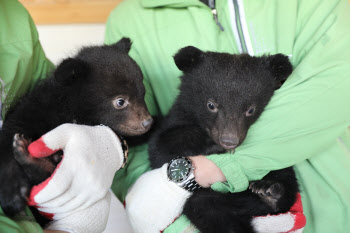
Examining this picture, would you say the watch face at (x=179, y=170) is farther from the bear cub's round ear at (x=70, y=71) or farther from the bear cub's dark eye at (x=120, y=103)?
the bear cub's round ear at (x=70, y=71)

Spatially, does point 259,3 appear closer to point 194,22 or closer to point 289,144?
point 194,22

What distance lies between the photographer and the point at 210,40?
241 centimetres

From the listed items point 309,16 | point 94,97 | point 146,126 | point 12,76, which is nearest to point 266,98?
point 309,16

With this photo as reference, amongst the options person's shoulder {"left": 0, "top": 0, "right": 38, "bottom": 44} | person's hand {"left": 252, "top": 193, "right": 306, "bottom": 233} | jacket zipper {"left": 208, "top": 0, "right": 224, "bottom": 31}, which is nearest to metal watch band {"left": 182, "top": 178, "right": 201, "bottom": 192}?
person's hand {"left": 252, "top": 193, "right": 306, "bottom": 233}

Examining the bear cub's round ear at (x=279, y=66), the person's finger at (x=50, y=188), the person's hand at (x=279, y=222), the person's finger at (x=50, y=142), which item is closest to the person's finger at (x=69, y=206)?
the person's finger at (x=50, y=188)

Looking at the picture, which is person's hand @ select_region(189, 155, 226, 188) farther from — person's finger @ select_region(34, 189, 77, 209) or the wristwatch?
person's finger @ select_region(34, 189, 77, 209)

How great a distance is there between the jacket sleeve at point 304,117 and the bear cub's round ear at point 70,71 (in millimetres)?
923

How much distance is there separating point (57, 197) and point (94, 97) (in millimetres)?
656

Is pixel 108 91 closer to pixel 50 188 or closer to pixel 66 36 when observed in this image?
pixel 50 188

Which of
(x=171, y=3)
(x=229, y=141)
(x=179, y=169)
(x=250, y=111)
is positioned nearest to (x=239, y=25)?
(x=171, y=3)

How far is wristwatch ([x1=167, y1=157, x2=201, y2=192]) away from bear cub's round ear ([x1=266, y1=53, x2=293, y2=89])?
80 cm

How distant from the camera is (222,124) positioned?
1959 millimetres

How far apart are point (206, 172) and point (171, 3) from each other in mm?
1313

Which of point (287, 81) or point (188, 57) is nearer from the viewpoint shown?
point (287, 81)
